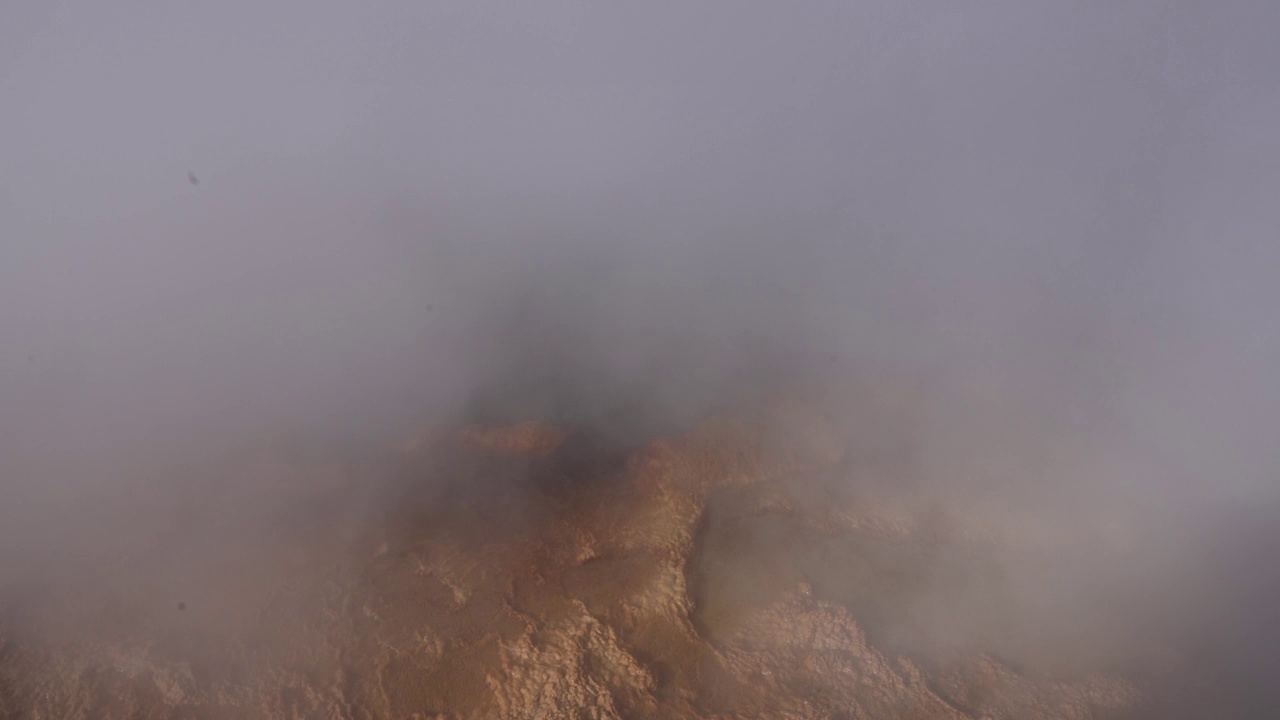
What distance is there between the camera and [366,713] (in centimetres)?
296

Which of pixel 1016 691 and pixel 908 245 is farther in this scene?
pixel 908 245

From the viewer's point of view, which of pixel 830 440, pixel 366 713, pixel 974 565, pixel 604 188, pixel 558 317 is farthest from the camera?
pixel 604 188

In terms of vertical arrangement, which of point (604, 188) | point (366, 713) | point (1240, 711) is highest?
point (604, 188)

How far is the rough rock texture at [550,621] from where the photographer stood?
119 inches

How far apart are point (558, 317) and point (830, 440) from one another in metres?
3.05

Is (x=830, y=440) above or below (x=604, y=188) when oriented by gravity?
below

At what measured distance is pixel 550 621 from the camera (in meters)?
3.43

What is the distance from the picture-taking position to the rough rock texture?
3.03m

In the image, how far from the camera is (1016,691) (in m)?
3.24

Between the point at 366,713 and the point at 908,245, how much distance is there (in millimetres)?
8036

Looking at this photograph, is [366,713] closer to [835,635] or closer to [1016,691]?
[835,635]

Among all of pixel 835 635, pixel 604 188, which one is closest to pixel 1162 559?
pixel 835 635

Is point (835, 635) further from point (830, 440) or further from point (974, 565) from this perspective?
point (830, 440)

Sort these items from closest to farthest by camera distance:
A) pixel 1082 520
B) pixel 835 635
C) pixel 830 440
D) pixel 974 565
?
1. pixel 835 635
2. pixel 974 565
3. pixel 1082 520
4. pixel 830 440
